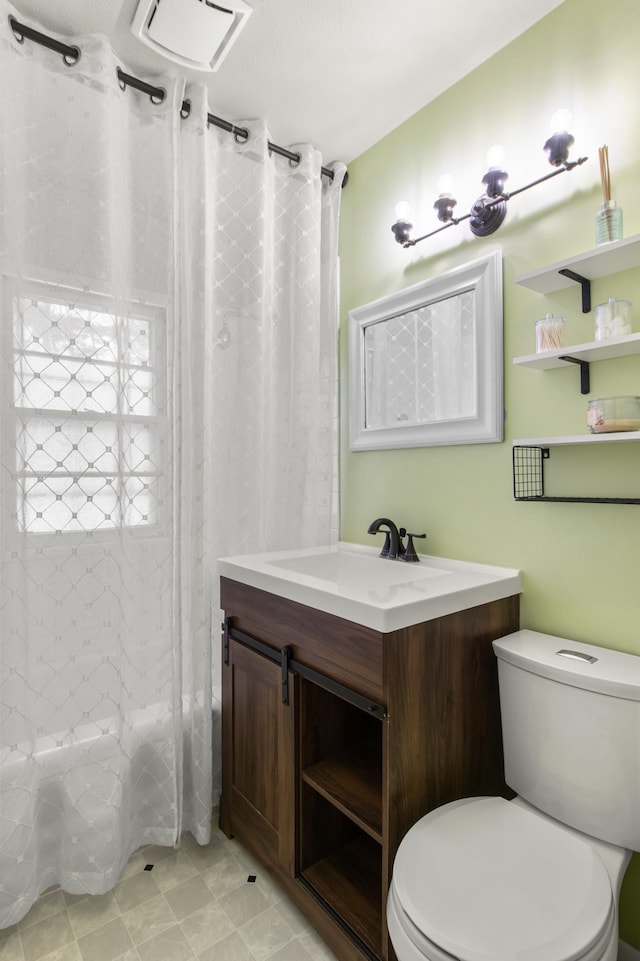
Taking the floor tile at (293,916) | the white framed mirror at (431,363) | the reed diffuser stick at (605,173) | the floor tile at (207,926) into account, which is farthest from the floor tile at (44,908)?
the reed diffuser stick at (605,173)

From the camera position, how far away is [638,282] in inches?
49.7

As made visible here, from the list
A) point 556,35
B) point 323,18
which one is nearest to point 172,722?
point 323,18

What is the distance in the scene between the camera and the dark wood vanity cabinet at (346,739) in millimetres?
1174

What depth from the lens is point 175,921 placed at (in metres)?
1.43

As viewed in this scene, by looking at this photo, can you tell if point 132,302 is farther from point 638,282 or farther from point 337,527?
point 638,282

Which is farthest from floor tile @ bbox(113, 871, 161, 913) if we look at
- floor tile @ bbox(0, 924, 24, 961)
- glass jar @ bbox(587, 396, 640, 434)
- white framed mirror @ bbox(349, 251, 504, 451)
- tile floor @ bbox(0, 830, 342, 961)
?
glass jar @ bbox(587, 396, 640, 434)

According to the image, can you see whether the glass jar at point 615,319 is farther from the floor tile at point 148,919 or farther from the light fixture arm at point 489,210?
the floor tile at point 148,919

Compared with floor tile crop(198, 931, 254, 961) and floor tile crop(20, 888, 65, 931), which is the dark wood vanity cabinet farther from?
floor tile crop(20, 888, 65, 931)

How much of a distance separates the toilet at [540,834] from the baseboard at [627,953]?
1.25 ft

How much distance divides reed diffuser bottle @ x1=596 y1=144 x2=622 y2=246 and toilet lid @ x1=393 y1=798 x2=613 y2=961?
4.45ft

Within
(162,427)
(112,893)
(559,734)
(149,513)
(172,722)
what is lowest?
(112,893)

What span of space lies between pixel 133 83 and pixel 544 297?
4.68ft

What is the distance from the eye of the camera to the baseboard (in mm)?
1242

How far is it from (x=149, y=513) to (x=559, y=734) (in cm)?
130
